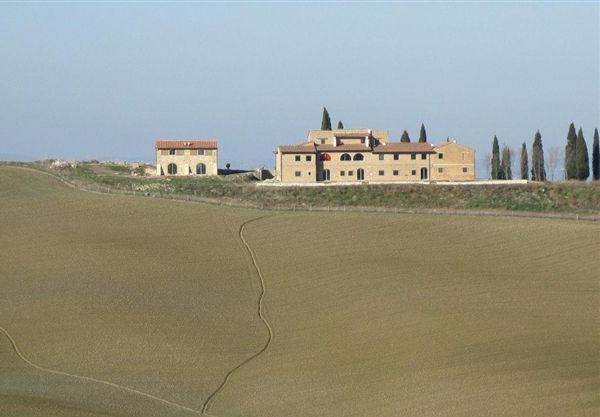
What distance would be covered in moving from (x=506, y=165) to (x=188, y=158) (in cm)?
2579

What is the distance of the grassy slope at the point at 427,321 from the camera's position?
97.1 feet

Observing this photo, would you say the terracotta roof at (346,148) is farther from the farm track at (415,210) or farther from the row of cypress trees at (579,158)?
the farm track at (415,210)

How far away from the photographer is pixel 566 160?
8894cm

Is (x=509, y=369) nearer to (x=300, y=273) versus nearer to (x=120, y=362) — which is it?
(x=120, y=362)

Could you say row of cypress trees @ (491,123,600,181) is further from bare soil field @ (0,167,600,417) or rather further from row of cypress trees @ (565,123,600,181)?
bare soil field @ (0,167,600,417)

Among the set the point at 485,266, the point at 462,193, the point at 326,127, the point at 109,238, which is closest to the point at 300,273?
the point at 485,266

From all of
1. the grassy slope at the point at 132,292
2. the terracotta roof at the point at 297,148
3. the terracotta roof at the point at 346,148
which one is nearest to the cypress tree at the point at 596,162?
the terracotta roof at the point at 346,148

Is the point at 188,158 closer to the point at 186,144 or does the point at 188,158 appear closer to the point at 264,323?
the point at 186,144

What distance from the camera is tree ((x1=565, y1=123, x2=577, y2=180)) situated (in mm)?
87750

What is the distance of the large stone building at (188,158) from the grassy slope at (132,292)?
1107 inches

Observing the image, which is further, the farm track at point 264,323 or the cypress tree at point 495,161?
the cypress tree at point 495,161

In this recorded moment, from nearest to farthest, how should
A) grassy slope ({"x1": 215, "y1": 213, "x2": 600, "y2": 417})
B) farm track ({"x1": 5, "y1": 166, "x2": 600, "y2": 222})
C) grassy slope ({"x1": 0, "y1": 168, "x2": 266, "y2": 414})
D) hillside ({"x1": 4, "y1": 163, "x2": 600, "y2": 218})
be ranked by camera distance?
grassy slope ({"x1": 215, "y1": 213, "x2": 600, "y2": 417}) → grassy slope ({"x1": 0, "y1": 168, "x2": 266, "y2": 414}) → farm track ({"x1": 5, "y1": 166, "x2": 600, "y2": 222}) → hillside ({"x1": 4, "y1": 163, "x2": 600, "y2": 218})

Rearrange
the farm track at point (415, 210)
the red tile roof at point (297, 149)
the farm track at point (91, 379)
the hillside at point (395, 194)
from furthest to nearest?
the red tile roof at point (297, 149) < the hillside at point (395, 194) < the farm track at point (415, 210) < the farm track at point (91, 379)

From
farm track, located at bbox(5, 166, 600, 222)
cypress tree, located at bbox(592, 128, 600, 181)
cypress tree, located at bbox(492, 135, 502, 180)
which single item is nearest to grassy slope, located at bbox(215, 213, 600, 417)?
farm track, located at bbox(5, 166, 600, 222)
